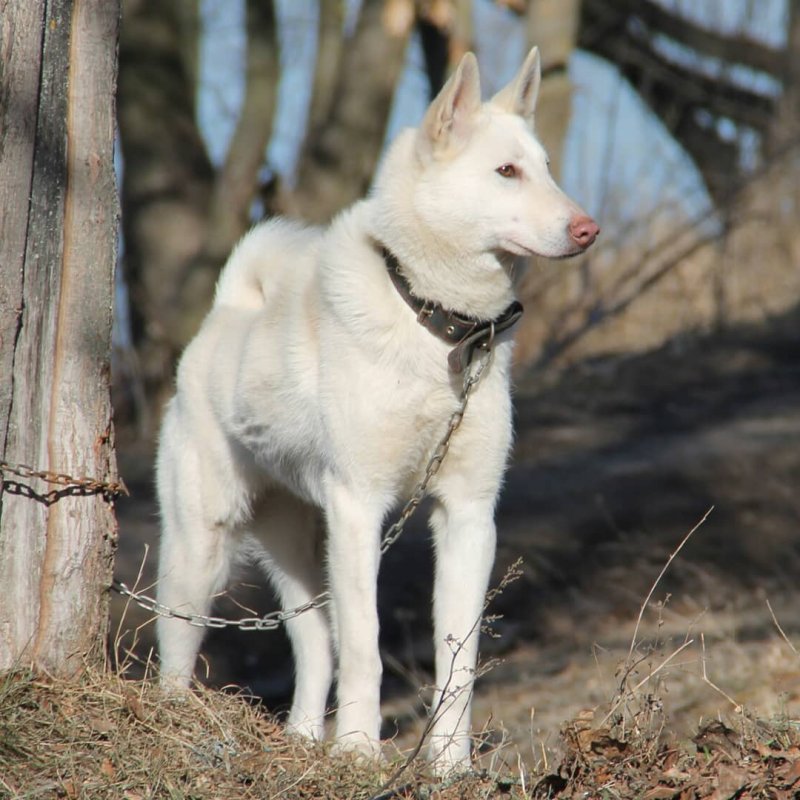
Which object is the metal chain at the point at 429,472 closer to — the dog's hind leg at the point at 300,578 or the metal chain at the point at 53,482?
the metal chain at the point at 53,482

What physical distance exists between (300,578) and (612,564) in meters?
2.67

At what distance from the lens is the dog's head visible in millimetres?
3367

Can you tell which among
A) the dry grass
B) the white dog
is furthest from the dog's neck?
the dry grass

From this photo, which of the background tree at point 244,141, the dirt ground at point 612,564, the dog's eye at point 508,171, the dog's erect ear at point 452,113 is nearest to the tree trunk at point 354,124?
the background tree at point 244,141

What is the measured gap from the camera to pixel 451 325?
3.47 m

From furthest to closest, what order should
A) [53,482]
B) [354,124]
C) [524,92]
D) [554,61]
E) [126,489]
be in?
[354,124], [554,61], [524,92], [126,489], [53,482]

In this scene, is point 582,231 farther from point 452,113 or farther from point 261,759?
point 261,759

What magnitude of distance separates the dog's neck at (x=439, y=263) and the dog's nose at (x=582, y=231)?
0.87 feet

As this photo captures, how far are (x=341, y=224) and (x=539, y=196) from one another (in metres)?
0.66

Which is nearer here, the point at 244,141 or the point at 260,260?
the point at 260,260

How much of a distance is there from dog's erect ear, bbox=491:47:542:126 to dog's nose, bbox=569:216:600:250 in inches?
22.7

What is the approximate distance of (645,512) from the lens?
23.1 ft

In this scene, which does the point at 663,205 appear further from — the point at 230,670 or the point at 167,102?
the point at 230,670

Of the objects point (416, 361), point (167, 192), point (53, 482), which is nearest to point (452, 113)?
point (416, 361)
